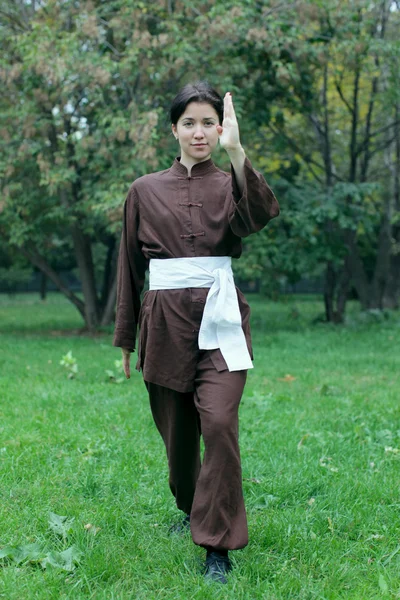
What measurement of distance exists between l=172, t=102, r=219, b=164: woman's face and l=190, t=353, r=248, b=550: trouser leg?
3.30ft

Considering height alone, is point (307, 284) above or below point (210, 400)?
below

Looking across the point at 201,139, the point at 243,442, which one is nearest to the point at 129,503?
the point at 243,442

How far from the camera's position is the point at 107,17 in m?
11.0

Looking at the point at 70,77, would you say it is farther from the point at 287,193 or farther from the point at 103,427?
the point at 103,427

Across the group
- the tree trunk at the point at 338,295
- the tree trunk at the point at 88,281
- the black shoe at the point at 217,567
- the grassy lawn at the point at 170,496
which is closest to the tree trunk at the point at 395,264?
the tree trunk at the point at 338,295

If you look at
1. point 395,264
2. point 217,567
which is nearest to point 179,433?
point 217,567

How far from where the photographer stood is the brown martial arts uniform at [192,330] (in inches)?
113

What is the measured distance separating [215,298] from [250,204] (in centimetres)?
43

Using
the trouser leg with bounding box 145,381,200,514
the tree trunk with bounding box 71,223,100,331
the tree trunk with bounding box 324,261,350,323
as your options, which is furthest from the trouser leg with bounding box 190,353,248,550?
the tree trunk with bounding box 324,261,350,323

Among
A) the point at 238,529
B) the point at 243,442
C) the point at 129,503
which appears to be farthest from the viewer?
the point at 243,442

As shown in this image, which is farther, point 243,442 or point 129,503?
point 243,442

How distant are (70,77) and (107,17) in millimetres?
1584

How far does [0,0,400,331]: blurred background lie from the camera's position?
10141 mm

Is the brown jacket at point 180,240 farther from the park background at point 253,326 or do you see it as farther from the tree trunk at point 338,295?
the tree trunk at point 338,295
